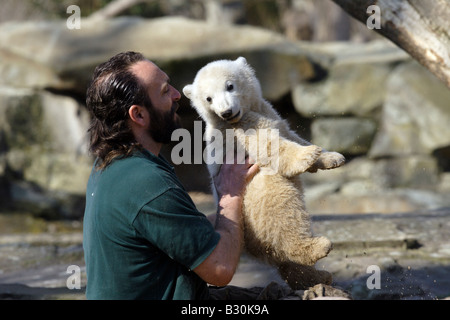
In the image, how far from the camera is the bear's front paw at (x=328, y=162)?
2.69 metres

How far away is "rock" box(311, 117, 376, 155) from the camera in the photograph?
28.7 ft

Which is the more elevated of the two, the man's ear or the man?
the man's ear

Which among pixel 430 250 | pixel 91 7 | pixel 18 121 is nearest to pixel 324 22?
pixel 91 7

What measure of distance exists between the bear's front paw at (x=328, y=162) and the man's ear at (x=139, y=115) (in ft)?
2.79

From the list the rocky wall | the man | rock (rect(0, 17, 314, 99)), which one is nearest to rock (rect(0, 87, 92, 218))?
the rocky wall

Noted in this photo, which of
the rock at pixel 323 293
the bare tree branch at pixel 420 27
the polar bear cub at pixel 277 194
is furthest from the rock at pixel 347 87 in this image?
the rock at pixel 323 293

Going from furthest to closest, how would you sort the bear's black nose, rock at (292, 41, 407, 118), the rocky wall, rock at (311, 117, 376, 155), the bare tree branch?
rock at (311, 117, 376, 155)
rock at (292, 41, 407, 118)
the rocky wall
the bare tree branch
the bear's black nose

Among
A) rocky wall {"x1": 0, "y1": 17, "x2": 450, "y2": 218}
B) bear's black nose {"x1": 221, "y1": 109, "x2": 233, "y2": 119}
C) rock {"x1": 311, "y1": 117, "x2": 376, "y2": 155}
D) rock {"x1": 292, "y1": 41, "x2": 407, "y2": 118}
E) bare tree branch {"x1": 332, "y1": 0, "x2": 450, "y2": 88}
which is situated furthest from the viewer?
rock {"x1": 311, "y1": 117, "x2": 376, "y2": 155}

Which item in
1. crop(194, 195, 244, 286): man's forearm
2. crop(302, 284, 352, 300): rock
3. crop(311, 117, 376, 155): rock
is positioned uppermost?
crop(311, 117, 376, 155): rock

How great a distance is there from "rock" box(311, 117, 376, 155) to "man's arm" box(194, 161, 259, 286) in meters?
6.23

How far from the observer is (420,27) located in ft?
10.6

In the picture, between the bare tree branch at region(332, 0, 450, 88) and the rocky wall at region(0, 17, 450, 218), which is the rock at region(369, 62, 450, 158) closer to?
the rocky wall at region(0, 17, 450, 218)

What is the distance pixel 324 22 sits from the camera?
41.4ft
